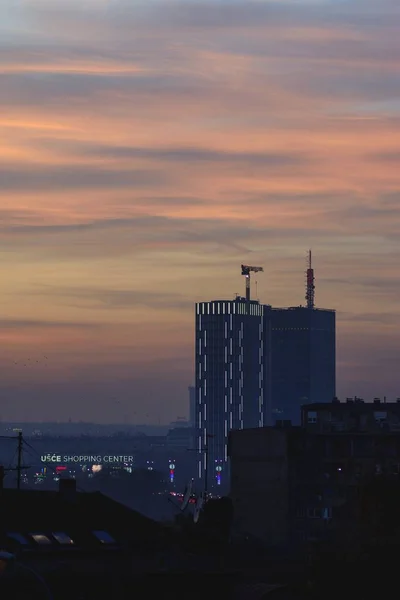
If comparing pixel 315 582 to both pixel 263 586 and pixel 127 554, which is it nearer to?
pixel 263 586

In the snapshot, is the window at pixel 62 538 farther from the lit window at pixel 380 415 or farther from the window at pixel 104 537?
the lit window at pixel 380 415

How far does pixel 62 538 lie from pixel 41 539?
127 centimetres

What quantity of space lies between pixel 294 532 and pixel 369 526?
75319 mm

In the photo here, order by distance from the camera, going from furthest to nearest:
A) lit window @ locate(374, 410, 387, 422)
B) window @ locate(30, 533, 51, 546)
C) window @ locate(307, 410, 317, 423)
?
lit window @ locate(374, 410, 387, 422) < window @ locate(307, 410, 317, 423) < window @ locate(30, 533, 51, 546)

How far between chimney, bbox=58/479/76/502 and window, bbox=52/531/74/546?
389cm

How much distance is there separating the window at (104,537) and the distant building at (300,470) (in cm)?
7931

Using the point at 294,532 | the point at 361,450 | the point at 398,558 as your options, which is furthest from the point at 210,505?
the point at 361,450

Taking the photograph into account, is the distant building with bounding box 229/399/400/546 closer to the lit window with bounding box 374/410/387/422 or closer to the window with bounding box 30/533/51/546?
the lit window with bounding box 374/410/387/422

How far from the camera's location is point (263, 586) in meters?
59.7

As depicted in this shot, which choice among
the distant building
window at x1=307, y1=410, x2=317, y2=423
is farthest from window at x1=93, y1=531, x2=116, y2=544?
window at x1=307, y1=410, x2=317, y2=423

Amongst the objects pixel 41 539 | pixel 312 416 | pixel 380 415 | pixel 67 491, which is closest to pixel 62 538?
pixel 41 539

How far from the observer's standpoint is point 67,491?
2965 inches

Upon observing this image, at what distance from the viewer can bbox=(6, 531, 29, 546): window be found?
67.4 metres

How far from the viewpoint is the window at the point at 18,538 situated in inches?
2653
